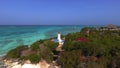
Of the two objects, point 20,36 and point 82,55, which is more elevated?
point 82,55

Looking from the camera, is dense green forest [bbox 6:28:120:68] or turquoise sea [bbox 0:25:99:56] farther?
turquoise sea [bbox 0:25:99:56]

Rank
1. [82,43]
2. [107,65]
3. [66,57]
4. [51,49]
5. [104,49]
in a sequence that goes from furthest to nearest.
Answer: [51,49] < [82,43] < [104,49] < [66,57] < [107,65]

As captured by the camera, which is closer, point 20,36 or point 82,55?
point 82,55

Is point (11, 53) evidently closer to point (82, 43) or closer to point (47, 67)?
point (47, 67)

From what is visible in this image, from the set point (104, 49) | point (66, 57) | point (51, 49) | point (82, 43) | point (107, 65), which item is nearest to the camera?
point (107, 65)

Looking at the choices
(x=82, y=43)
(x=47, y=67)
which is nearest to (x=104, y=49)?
(x=82, y=43)

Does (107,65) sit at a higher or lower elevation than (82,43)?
lower

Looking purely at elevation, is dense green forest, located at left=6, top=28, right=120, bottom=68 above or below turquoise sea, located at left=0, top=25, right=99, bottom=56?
above

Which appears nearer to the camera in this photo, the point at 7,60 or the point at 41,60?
the point at 41,60

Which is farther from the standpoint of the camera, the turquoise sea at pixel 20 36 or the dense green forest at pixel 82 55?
the turquoise sea at pixel 20 36

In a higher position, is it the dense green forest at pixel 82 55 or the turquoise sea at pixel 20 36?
the dense green forest at pixel 82 55
